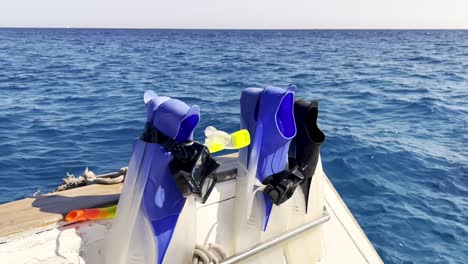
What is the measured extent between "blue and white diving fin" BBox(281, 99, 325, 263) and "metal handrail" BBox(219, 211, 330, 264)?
41 millimetres

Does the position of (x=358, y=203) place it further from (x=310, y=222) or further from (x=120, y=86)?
(x=120, y=86)

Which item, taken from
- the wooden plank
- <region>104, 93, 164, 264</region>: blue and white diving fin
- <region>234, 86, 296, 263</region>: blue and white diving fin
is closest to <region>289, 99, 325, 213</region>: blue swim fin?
<region>234, 86, 296, 263</region>: blue and white diving fin

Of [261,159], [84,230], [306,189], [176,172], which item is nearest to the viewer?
[176,172]

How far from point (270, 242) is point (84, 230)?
968 mm

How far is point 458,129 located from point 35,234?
8.49m

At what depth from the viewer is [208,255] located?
198 cm

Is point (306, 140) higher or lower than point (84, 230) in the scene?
higher

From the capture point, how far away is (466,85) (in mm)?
13688

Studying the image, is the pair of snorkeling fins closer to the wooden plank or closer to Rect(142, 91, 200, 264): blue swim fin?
Rect(142, 91, 200, 264): blue swim fin

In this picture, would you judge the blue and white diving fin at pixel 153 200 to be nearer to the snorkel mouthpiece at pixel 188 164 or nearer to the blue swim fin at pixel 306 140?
the snorkel mouthpiece at pixel 188 164

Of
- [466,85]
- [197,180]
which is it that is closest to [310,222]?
[197,180]

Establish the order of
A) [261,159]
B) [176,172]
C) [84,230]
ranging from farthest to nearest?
[261,159] < [84,230] < [176,172]

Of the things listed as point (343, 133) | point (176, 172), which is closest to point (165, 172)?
point (176, 172)

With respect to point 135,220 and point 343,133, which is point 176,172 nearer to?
point 135,220
